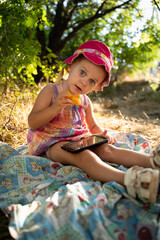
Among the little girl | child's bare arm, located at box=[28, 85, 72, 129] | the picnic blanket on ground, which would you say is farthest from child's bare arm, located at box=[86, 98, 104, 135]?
the picnic blanket on ground

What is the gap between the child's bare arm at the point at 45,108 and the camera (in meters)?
1.61

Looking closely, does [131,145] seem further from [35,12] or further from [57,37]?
[57,37]

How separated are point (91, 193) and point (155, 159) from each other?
455mm

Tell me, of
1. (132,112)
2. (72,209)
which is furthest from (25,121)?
(132,112)

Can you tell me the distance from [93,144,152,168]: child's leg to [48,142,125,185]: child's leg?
0.23 metres

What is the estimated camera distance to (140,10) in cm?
399

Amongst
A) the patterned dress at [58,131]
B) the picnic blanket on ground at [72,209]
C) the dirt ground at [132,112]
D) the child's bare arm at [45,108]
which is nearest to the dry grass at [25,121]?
the dirt ground at [132,112]

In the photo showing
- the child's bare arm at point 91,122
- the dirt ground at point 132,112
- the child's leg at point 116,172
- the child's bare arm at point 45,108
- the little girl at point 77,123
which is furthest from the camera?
the dirt ground at point 132,112

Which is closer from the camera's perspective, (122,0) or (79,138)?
(79,138)

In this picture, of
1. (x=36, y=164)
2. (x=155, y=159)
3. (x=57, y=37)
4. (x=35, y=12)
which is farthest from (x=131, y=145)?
(x=57, y=37)

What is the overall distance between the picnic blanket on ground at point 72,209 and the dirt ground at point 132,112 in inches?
50.6

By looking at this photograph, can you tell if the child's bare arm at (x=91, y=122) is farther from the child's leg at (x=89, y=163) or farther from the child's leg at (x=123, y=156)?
the child's leg at (x=89, y=163)

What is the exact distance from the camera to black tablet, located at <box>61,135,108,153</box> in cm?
155

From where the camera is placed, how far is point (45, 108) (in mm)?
1752
